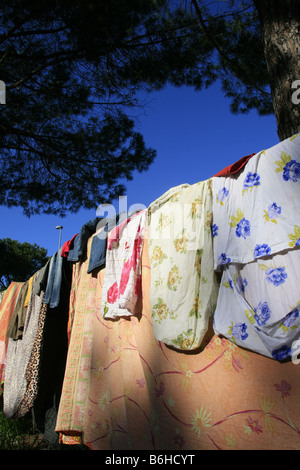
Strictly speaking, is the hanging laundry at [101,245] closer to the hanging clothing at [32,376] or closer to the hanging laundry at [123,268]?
the hanging laundry at [123,268]

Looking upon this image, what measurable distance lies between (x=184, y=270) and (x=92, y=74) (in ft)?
10.9

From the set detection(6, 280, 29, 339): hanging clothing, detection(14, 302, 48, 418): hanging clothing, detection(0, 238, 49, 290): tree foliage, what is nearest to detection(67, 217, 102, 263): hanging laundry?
detection(14, 302, 48, 418): hanging clothing

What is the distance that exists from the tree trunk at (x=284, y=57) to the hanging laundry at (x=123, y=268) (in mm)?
1002

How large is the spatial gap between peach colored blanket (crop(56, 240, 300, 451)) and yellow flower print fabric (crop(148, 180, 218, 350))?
0.10 m

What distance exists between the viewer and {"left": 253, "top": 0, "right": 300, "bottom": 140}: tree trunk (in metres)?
1.69

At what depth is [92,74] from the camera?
3.83m

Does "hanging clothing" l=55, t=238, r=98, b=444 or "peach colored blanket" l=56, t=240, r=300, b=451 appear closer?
"peach colored blanket" l=56, t=240, r=300, b=451

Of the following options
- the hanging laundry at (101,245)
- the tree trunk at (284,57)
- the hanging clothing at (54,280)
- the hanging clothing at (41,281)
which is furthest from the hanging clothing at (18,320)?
the tree trunk at (284,57)

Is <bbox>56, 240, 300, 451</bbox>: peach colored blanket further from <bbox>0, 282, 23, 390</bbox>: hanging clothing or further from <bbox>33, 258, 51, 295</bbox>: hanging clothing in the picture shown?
<bbox>0, 282, 23, 390</bbox>: hanging clothing

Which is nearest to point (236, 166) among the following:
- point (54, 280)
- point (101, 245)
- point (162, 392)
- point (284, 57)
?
point (284, 57)

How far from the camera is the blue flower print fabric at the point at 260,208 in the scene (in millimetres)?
1123

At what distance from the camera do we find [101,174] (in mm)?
4559

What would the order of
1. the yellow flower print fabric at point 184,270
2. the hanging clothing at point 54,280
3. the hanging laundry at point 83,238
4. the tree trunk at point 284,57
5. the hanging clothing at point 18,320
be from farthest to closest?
the hanging clothing at point 18,320 < the hanging clothing at point 54,280 < the hanging laundry at point 83,238 < the tree trunk at point 284,57 < the yellow flower print fabric at point 184,270
